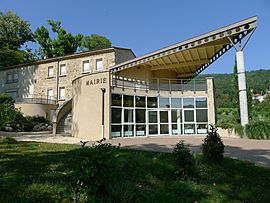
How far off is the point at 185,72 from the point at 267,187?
2079 cm

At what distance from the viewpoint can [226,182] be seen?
502 centimetres

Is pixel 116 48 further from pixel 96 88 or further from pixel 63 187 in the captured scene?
pixel 63 187

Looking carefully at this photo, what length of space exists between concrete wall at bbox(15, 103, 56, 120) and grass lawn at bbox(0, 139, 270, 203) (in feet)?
64.1

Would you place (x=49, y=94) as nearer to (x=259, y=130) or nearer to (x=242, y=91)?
(x=242, y=91)

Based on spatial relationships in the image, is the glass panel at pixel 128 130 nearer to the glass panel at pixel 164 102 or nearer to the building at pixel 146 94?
the building at pixel 146 94

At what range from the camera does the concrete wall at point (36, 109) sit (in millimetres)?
24000

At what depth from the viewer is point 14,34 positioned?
36906 millimetres

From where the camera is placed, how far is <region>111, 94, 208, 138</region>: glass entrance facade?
15.3 meters

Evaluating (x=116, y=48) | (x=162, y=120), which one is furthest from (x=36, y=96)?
(x=162, y=120)

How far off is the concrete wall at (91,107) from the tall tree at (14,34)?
25.1m

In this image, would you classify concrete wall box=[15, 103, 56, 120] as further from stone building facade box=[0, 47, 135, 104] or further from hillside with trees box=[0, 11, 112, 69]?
hillside with trees box=[0, 11, 112, 69]

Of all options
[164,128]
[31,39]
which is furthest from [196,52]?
[31,39]

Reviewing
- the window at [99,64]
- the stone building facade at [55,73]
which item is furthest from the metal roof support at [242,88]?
the window at [99,64]

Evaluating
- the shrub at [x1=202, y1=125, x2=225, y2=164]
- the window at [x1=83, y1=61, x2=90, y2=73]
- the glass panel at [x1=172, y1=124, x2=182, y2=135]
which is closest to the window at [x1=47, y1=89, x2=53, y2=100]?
the window at [x1=83, y1=61, x2=90, y2=73]
